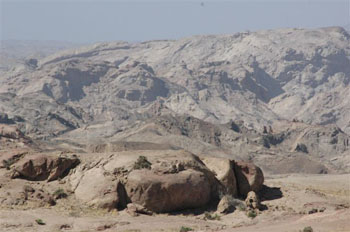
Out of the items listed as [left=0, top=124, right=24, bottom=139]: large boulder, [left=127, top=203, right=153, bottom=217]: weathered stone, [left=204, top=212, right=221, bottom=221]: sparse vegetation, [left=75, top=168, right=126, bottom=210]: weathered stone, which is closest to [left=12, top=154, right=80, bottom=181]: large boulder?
[left=75, top=168, right=126, bottom=210]: weathered stone

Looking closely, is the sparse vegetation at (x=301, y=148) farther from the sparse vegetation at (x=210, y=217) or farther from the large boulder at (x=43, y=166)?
the large boulder at (x=43, y=166)

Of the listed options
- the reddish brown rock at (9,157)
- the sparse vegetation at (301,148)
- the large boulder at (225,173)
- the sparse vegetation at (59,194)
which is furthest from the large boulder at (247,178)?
the sparse vegetation at (301,148)

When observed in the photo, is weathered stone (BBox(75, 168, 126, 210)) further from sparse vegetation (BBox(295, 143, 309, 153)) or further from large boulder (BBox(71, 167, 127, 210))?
sparse vegetation (BBox(295, 143, 309, 153))

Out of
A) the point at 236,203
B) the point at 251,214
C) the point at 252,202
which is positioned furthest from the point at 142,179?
the point at 252,202

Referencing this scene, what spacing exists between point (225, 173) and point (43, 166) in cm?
1026

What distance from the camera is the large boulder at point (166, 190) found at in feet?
87.5

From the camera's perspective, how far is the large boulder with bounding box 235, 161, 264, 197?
3145 centimetres

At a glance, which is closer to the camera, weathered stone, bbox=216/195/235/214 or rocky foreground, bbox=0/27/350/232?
rocky foreground, bbox=0/27/350/232

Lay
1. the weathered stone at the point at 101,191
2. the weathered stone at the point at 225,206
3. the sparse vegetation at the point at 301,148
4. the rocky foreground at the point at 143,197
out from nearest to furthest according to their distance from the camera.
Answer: the rocky foreground at the point at 143,197 < the weathered stone at the point at 101,191 < the weathered stone at the point at 225,206 < the sparse vegetation at the point at 301,148

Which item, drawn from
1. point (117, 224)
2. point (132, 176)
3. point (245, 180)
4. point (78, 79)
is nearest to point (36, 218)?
point (117, 224)

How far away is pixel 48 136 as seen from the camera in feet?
299

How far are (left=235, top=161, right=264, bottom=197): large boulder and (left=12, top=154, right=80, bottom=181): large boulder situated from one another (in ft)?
31.3

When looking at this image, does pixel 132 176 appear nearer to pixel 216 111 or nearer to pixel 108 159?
pixel 108 159

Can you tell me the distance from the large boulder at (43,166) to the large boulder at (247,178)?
9.56 metres
